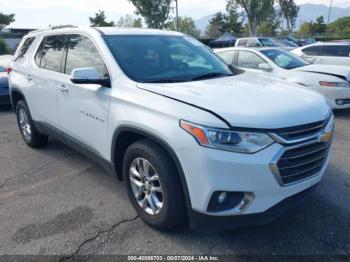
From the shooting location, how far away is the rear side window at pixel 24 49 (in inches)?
209

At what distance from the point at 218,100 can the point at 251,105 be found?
260 mm

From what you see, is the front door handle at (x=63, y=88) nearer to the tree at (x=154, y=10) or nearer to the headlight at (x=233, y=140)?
the headlight at (x=233, y=140)

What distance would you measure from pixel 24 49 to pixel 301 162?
15.0 ft

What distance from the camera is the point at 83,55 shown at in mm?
3906

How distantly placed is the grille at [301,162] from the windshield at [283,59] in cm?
539

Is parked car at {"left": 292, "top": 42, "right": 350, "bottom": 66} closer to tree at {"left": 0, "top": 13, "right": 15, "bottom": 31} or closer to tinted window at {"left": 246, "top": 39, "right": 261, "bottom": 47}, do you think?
tinted window at {"left": 246, "top": 39, "right": 261, "bottom": 47}

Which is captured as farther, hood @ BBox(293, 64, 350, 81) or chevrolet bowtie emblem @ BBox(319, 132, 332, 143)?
hood @ BBox(293, 64, 350, 81)

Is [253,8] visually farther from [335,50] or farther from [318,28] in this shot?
[335,50]

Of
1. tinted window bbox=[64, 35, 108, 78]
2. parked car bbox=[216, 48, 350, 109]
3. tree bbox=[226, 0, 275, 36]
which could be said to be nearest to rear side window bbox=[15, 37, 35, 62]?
tinted window bbox=[64, 35, 108, 78]

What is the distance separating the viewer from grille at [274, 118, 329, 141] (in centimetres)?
258

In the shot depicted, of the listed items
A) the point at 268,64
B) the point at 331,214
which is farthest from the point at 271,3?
the point at 331,214

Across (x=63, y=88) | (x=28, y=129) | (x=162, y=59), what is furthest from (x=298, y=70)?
(x=28, y=129)

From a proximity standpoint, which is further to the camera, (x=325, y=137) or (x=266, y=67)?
(x=266, y=67)

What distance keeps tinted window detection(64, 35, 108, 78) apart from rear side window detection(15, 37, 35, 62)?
57.1 inches
